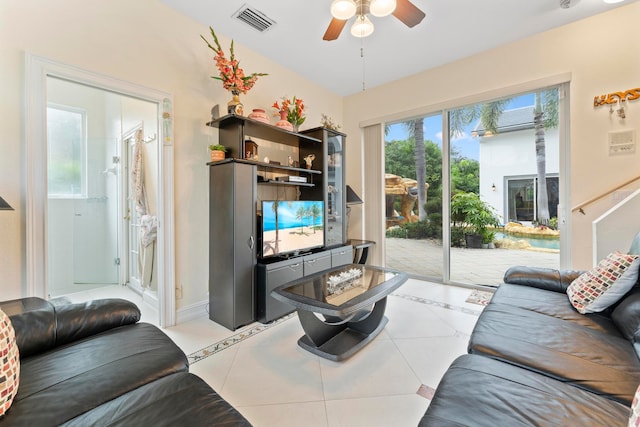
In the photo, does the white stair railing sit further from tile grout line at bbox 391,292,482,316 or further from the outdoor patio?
tile grout line at bbox 391,292,482,316

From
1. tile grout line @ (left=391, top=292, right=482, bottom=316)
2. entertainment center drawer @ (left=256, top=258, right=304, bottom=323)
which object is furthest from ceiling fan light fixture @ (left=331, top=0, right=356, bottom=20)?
tile grout line @ (left=391, top=292, right=482, bottom=316)

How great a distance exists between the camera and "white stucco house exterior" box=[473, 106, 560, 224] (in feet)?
9.87

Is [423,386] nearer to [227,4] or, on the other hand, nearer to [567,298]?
[567,298]

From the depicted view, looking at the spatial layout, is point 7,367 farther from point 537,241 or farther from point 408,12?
point 537,241

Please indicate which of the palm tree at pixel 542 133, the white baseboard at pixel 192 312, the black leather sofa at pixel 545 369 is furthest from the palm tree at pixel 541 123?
the white baseboard at pixel 192 312

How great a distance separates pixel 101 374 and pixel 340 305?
1190 millimetres

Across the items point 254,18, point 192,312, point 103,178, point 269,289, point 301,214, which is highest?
point 254,18

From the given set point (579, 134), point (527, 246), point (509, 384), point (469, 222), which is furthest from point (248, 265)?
point (579, 134)

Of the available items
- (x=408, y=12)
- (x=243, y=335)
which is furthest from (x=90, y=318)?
(x=408, y=12)

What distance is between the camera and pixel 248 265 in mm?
2479

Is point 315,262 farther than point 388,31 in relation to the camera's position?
Yes

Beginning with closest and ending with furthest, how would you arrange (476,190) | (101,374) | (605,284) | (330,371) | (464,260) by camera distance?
(101,374)
(605,284)
(330,371)
(476,190)
(464,260)

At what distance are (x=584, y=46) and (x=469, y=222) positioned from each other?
7.01ft

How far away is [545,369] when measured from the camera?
114cm
